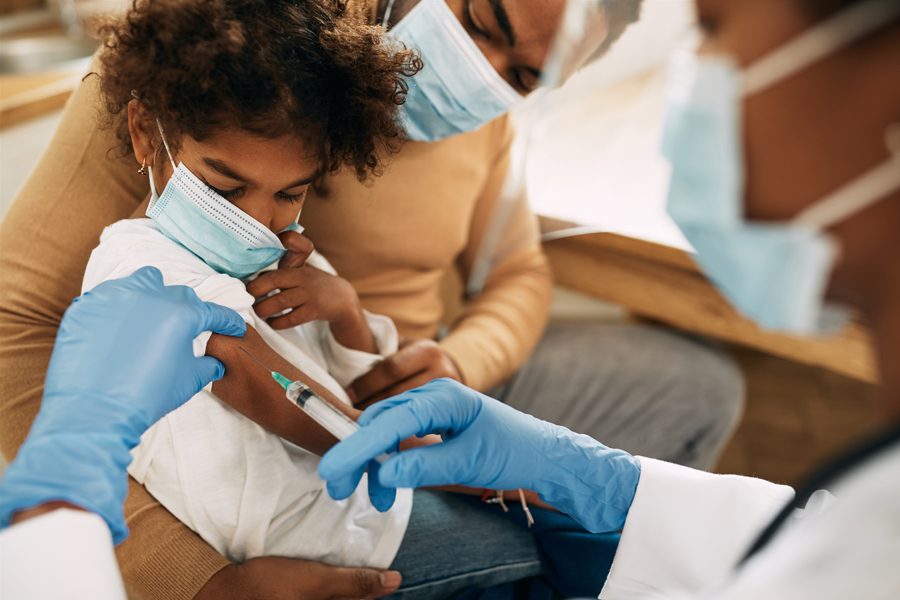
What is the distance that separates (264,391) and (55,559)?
349 mm

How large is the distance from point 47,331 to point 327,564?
503mm

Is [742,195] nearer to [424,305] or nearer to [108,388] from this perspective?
[108,388]

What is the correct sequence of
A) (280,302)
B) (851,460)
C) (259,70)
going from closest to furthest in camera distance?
(851,460)
(259,70)
(280,302)

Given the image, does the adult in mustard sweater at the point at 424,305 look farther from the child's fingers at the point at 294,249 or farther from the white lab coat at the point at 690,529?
the white lab coat at the point at 690,529

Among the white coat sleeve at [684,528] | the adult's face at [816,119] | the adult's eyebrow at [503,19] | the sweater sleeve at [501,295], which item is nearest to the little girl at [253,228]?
the adult's eyebrow at [503,19]

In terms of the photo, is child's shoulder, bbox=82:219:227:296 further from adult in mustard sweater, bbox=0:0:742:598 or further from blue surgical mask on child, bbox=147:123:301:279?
adult in mustard sweater, bbox=0:0:742:598

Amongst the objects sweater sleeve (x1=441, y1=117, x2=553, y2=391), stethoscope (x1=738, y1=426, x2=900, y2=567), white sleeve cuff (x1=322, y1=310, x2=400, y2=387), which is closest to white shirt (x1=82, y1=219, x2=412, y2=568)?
white sleeve cuff (x1=322, y1=310, x2=400, y2=387)

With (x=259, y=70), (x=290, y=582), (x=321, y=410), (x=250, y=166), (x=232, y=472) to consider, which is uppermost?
(x=259, y=70)

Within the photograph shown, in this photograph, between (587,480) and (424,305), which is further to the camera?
(424,305)

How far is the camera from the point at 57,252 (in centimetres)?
112

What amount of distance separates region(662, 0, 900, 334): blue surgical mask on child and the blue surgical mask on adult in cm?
45

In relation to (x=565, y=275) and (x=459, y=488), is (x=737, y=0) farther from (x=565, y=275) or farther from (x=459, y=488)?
(x=565, y=275)

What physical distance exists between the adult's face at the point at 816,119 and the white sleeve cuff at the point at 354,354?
2.26 ft

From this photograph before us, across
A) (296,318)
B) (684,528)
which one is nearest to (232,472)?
(296,318)
